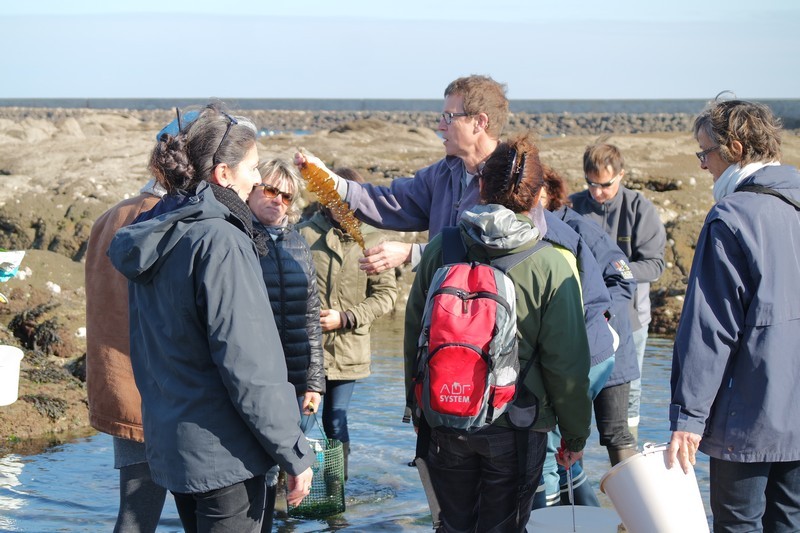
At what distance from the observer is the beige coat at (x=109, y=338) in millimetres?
4031

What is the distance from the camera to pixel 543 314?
3.79 m

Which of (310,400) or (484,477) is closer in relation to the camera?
(484,477)

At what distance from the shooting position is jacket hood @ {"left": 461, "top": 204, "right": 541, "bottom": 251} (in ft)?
12.3

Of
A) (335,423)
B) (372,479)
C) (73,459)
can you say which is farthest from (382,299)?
(73,459)

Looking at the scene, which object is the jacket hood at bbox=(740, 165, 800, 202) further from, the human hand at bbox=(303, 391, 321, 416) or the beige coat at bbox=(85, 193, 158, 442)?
the beige coat at bbox=(85, 193, 158, 442)

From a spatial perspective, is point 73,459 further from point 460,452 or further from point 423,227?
point 460,452

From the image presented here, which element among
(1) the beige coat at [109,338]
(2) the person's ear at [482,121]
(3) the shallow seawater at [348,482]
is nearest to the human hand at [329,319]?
(3) the shallow seawater at [348,482]

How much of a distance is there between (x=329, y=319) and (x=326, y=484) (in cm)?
96

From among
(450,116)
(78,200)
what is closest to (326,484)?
(450,116)

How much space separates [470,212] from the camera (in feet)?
12.6

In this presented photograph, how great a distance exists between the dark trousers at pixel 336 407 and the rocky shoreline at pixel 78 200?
2577 millimetres

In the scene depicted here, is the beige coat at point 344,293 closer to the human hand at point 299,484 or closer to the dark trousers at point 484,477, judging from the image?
the dark trousers at point 484,477

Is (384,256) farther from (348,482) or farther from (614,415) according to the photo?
(348,482)

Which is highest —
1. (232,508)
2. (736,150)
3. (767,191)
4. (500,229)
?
(736,150)
